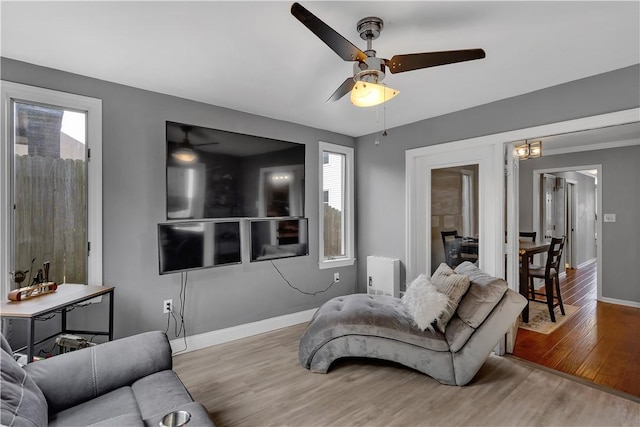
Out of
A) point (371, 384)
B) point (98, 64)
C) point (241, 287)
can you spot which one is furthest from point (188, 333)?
point (98, 64)

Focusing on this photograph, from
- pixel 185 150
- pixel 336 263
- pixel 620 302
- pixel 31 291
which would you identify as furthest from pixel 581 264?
pixel 31 291

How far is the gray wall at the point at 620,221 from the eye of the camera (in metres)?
4.59

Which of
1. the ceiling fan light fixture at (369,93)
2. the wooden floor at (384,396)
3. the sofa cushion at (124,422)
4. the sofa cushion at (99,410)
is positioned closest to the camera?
the sofa cushion at (124,422)

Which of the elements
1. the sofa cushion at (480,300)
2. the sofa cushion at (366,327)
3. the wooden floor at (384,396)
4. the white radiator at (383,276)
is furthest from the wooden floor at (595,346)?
the white radiator at (383,276)

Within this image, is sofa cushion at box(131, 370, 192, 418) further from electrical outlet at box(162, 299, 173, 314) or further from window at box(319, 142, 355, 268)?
window at box(319, 142, 355, 268)

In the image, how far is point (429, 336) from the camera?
8.12 ft

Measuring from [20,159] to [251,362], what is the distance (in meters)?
2.45

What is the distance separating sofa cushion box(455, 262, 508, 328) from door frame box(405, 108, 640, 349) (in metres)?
0.70

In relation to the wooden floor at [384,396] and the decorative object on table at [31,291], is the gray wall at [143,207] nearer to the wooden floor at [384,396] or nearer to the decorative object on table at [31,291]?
the decorative object on table at [31,291]

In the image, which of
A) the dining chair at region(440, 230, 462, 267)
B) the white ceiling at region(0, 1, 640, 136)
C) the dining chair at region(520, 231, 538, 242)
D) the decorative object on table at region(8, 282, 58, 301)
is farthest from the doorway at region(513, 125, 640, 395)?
the decorative object on table at region(8, 282, 58, 301)

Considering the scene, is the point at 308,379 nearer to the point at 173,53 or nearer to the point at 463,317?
the point at 463,317

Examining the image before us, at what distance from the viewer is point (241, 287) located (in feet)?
11.4

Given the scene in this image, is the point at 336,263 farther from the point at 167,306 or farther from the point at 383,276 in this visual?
the point at 167,306

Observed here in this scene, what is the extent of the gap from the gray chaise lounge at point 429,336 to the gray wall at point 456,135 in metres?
1.50
